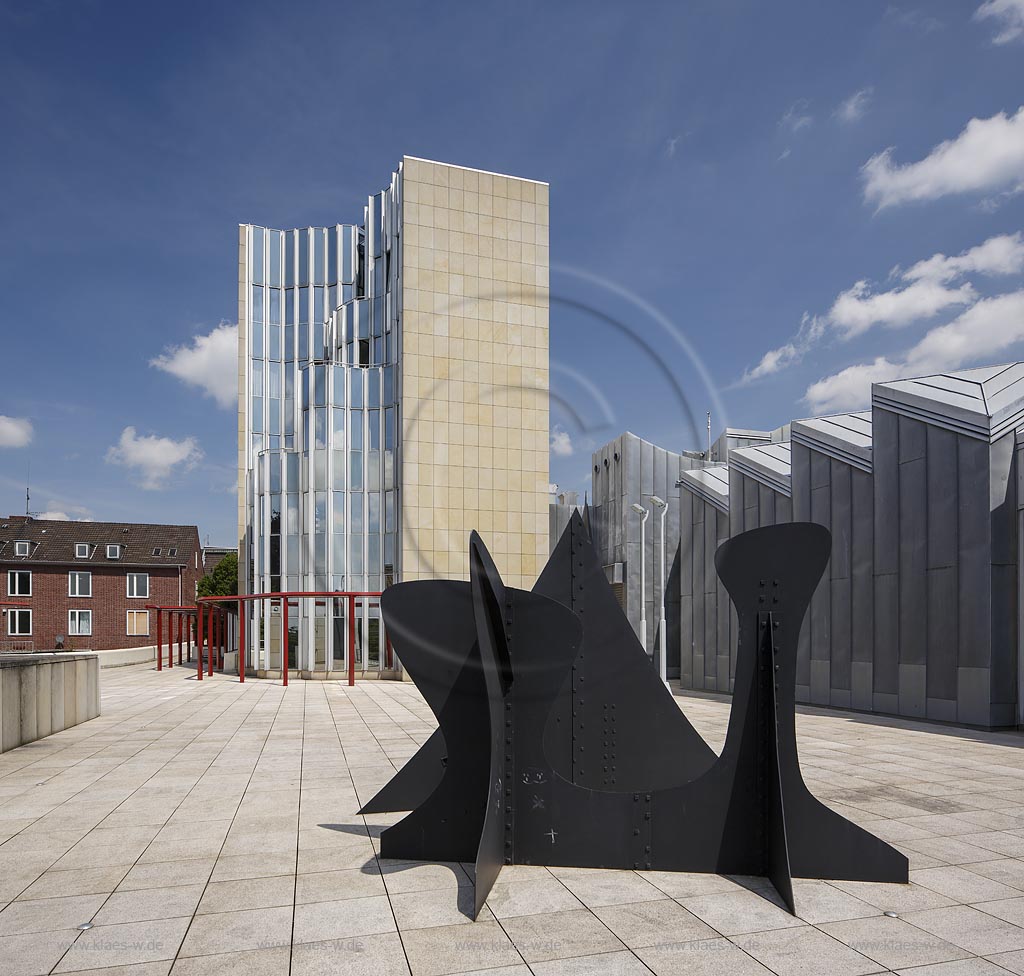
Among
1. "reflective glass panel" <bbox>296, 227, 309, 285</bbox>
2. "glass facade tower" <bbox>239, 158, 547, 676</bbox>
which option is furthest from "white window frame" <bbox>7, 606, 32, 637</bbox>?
"reflective glass panel" <bbox>296, 227, 309, 285</bbox>

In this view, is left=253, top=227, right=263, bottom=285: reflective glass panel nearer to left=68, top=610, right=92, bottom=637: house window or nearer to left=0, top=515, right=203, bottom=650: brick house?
left=0, top=515, right=203, bottom=650: brick house

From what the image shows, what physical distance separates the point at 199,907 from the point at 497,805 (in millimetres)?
2636

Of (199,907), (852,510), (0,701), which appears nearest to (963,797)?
(199,907)

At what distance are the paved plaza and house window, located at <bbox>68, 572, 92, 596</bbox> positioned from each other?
2163 inches

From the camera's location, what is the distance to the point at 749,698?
755cm

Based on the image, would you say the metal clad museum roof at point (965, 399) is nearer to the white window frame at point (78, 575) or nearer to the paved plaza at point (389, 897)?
the paved plaza at point (389, 897)

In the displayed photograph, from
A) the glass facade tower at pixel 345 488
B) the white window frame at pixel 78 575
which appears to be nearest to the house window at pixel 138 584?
the white window frame at pixel 78 575

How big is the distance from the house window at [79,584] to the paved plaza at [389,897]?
5495cm

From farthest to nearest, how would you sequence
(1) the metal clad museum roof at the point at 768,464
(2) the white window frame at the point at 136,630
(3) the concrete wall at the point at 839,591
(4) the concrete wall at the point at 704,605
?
1. (2) the white window frame at the point at 136,630
2. (4) the concrete wall at the point at 704,605
3. (1) the metal clad museum roof at the point at 768,464
4. (3) the concrete wall at the point at 839,591

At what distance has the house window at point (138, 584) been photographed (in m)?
62.9

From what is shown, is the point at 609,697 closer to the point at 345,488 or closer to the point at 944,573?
the point at 944,573

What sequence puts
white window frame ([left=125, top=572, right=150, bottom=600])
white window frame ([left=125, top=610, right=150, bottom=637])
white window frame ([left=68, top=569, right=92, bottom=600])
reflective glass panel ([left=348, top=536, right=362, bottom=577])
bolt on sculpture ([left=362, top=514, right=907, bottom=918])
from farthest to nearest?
white window frame ([left=125, top=572, right=150, bottom=600]), white window frame ([left=125, top=610, right=150, bottom=637]), white window frame ([left=68, top=569, right=92, bottom=600]), reflective glass panel ([left=348, top=536, right=362, bottom=577]), bolt on sculpture ([left=362, top=514, right=907, bottom=918])

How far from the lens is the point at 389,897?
274 inches

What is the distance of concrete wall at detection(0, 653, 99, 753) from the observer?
14.9 metres
